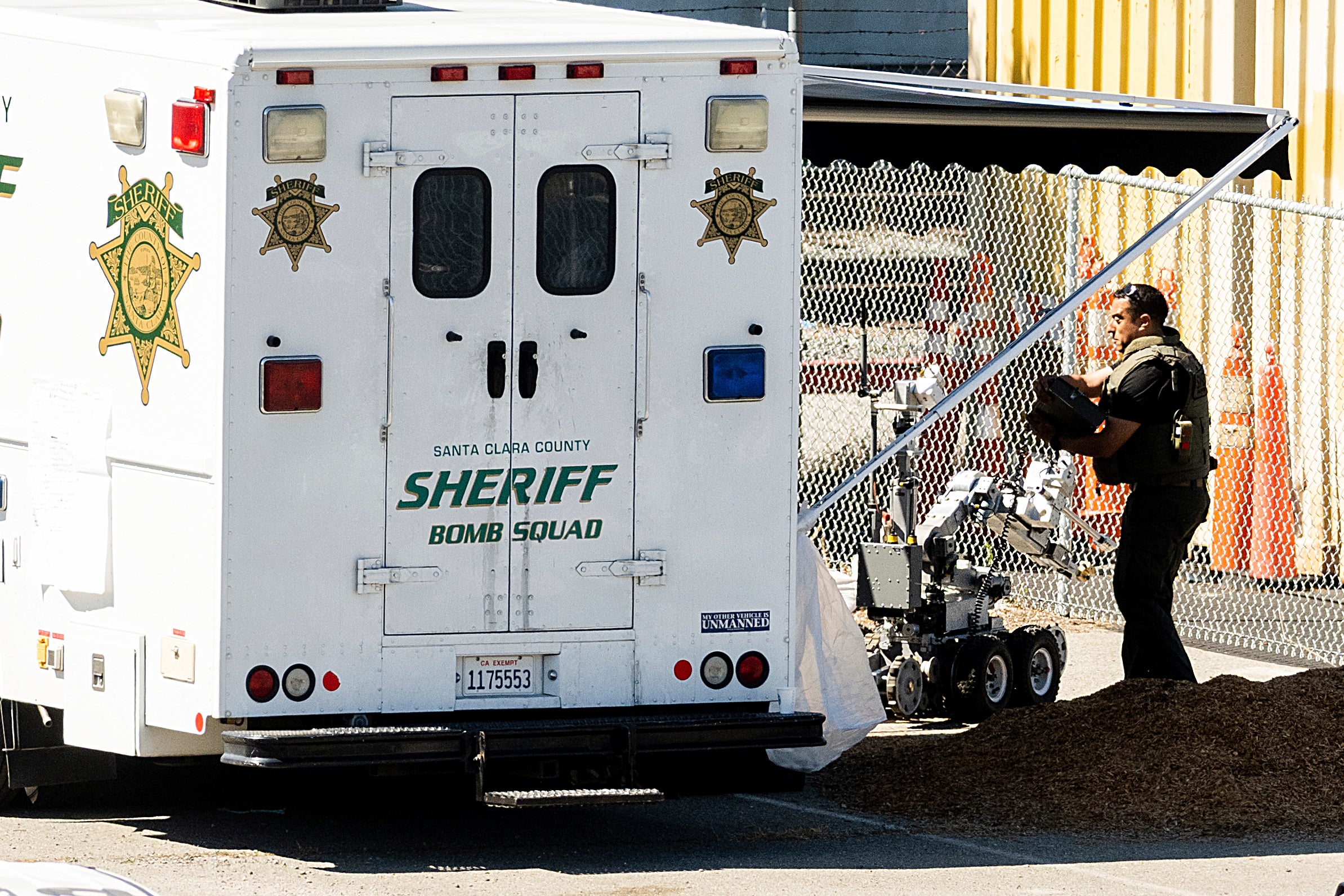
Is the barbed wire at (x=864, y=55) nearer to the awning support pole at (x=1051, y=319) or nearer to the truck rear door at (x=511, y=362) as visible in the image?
the awning support pole at (x=1051, y=319)

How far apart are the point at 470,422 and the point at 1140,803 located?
282 cm

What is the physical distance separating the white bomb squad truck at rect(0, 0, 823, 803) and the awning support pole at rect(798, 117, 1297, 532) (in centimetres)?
133

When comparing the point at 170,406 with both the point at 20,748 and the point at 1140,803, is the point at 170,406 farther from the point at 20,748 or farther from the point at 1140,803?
the point at 1140,803

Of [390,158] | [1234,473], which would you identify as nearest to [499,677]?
[390,158]

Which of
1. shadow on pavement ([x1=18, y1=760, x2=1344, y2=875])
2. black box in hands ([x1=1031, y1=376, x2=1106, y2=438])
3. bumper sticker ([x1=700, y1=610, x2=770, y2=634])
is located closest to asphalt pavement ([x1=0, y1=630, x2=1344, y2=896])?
shadow on pavement ([x1=18, y1=760, x2=1344, y2=875])

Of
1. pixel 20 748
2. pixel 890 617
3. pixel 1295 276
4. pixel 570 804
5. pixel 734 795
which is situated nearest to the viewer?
pixel 570 804

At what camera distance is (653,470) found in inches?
303

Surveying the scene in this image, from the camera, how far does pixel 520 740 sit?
740cm

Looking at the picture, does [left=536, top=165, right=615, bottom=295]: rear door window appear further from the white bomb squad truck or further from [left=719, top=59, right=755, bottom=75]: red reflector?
[left=719, top=59, right=755, bottom=75]: red reflector

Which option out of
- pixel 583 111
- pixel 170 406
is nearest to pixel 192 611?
pixel 170 406

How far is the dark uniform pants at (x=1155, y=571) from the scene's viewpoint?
9.78m

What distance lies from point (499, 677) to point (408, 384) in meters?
1.01

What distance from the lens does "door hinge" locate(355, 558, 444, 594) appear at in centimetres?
745

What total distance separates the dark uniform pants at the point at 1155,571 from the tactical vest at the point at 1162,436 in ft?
0.27
